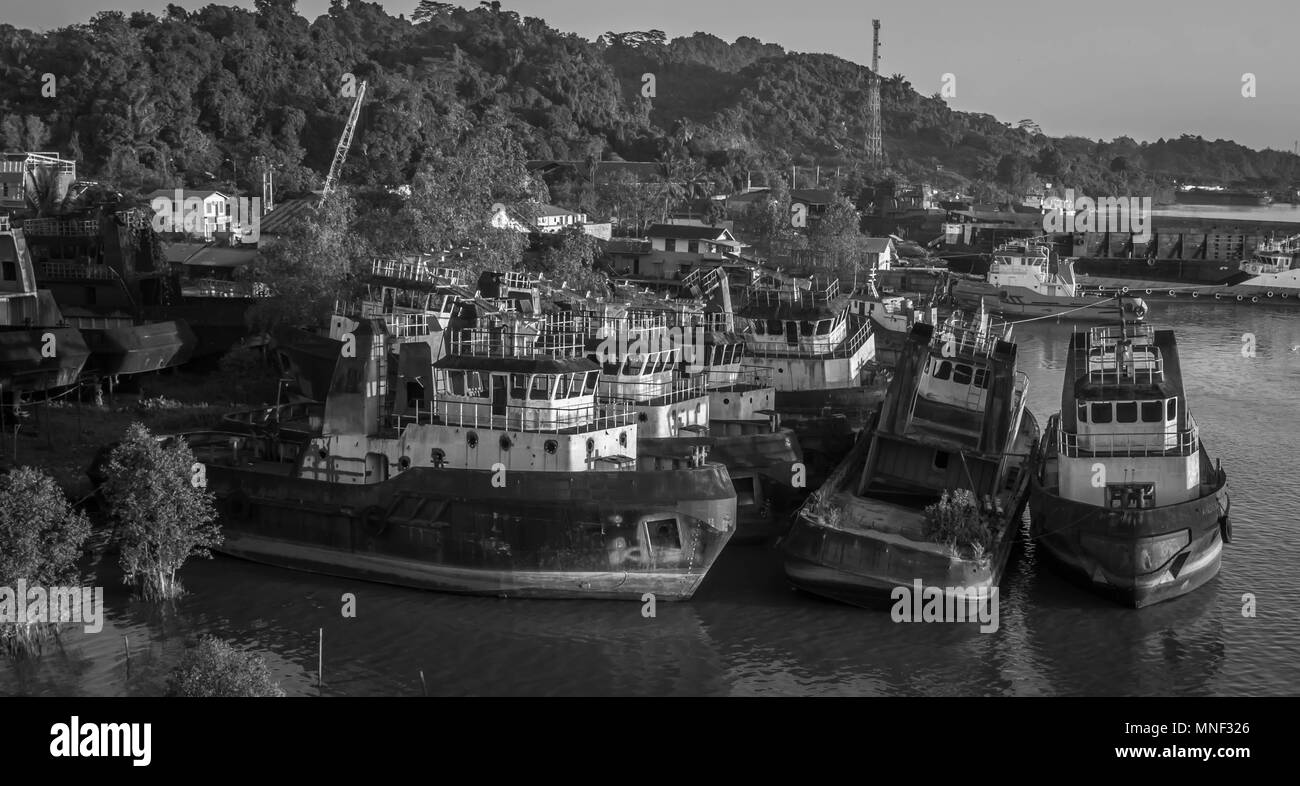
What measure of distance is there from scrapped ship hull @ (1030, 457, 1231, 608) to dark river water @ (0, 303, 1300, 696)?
50 centimetres

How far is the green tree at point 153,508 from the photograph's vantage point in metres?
26.4

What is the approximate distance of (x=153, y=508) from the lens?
1038 inches

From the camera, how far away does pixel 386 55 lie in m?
150

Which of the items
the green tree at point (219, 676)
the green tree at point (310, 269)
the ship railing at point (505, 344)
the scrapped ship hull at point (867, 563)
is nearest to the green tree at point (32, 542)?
the green tree at point (219, 676)

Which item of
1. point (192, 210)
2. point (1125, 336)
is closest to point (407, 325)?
point (1125, 336)

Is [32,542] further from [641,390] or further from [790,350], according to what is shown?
[790,350]

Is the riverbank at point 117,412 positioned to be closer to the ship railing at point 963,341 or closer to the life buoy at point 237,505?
the life buoy at point 237,505

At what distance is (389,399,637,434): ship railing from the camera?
94.1 feet

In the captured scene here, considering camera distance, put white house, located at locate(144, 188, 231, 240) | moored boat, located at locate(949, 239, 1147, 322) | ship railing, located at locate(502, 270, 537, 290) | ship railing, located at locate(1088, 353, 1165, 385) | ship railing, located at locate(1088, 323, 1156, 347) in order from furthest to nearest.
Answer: moored boat, located at locate(949, 239, 1147, 322) < white house, located at locate(144, 188, 231, 240) < ship railing, located at locate(502, 270, 537, 290) < ship railing, located at locate(1088, 323, 1156, 347) < ship railing, located at locate(1088, 353, 1165, 385)

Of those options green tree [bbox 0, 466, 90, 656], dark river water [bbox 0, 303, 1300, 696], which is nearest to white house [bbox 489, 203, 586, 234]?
dark river water [bbox 0, 303, 1300, 696]

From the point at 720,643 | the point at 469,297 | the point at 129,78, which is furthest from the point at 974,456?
the point at 129,78

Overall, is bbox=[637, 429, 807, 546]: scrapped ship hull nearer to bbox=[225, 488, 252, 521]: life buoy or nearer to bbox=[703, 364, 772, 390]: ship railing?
bbox=[703, 364, 772, 390]: ship railing

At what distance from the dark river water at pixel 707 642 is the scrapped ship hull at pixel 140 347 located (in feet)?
44.2
